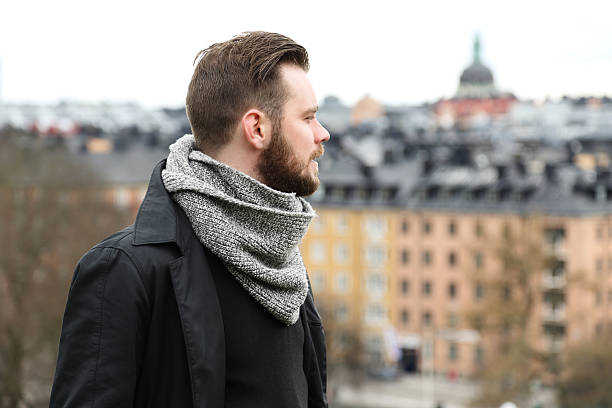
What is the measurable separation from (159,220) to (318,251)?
57.3 metres

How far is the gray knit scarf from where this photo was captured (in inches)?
93.7

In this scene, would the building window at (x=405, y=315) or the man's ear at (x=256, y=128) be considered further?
the building window at (x=405, y=315)

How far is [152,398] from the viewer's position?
228cm

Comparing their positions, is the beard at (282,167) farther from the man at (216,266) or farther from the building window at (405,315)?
the building window at (405,315)

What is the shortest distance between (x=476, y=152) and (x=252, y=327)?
214 ft

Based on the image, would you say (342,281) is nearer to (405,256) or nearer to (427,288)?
(405,256)

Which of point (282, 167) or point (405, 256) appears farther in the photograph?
point (405, 256)

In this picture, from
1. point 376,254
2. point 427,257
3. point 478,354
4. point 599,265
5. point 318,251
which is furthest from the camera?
point 318,251

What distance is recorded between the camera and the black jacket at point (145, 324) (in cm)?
220

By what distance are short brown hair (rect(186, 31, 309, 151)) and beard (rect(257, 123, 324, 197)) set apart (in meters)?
0.05

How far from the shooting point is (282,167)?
8.12 ft

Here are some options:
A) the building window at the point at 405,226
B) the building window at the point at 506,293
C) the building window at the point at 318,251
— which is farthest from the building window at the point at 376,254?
the building window at the point at 506,293

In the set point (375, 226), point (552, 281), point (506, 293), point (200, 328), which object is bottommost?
point (552, 281)

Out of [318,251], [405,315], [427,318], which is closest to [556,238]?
[427,318]
